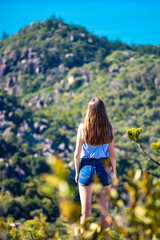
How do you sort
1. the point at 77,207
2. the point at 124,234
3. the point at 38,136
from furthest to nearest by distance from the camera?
the point at 38,136 < the point at 124,234 < the point at 77,207

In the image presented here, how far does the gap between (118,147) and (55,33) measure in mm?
41878

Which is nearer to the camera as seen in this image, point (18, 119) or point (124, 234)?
point (124, 234)

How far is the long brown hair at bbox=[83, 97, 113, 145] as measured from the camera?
2.00 meters

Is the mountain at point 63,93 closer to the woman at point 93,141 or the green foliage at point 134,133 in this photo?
the woman at point 93,141

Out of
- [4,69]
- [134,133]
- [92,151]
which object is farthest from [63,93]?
[134,133]

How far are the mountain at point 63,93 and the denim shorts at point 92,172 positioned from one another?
2132 cm

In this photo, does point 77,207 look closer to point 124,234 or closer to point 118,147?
point 124,234

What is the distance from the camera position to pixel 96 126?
6.54 feet

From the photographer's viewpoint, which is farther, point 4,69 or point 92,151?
point 4,69

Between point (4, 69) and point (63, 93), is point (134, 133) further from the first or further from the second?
point (4, 69)

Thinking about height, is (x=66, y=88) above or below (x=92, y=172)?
above

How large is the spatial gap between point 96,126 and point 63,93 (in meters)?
49.1

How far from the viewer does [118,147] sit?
33.9 meters

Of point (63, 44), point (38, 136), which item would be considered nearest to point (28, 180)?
point (38, 136)
